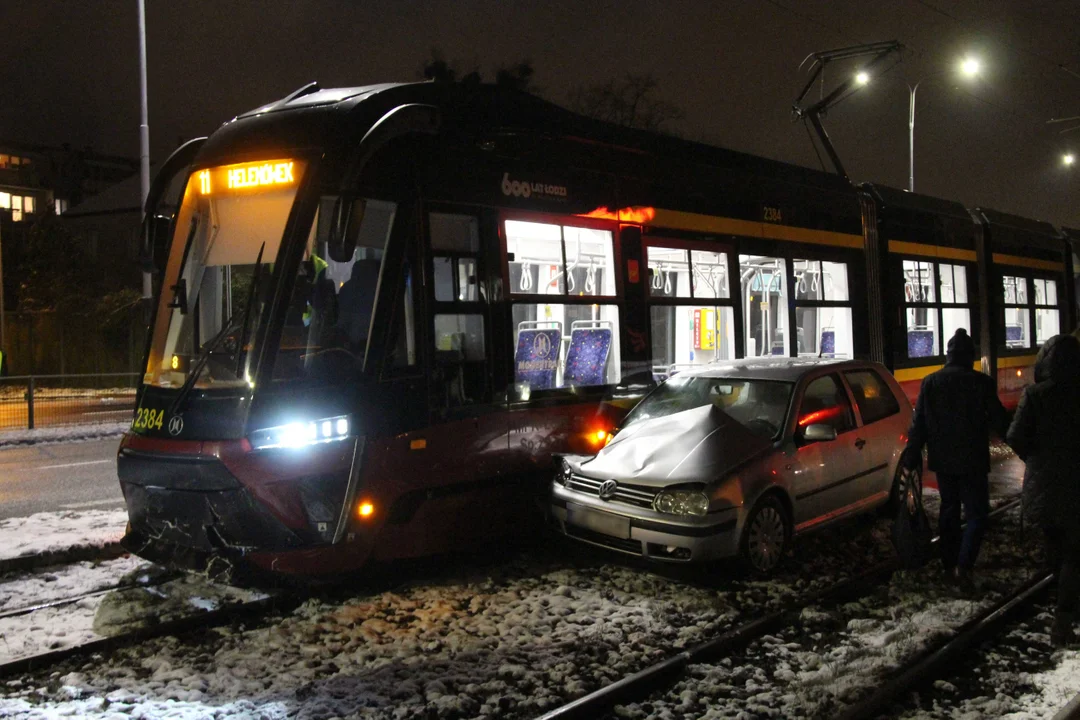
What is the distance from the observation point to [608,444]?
24.7 feet

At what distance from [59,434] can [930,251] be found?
52.5ft

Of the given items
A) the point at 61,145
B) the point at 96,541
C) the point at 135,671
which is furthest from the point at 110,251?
the point at 135,671

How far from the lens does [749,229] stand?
10125mm

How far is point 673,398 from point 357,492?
313 centimetres

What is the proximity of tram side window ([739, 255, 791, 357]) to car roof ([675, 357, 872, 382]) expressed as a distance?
1.48 m

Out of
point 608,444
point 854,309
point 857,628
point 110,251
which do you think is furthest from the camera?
point 110,251

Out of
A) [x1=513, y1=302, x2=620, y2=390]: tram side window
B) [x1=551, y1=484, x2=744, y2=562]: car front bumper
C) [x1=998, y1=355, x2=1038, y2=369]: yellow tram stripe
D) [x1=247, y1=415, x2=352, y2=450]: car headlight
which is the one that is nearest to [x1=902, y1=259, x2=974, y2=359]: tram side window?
[x1=998, y1=355, x2=1038, y2=369]: yellow tram stripe

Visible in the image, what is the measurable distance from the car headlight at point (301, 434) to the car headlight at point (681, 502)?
2234 mm

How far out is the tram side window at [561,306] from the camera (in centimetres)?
753

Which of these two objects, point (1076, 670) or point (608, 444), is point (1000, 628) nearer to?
point (1076, 670)

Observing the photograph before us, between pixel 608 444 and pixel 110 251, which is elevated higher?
pixel 110 251

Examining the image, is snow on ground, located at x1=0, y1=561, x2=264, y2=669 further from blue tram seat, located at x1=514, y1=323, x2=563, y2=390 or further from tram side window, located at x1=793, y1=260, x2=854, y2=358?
tram side window, located at x1=793, y1=260, x2=854, y2=358

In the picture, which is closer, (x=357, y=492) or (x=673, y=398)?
(x=357, y=492)

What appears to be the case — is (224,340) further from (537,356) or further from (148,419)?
(537,356)
